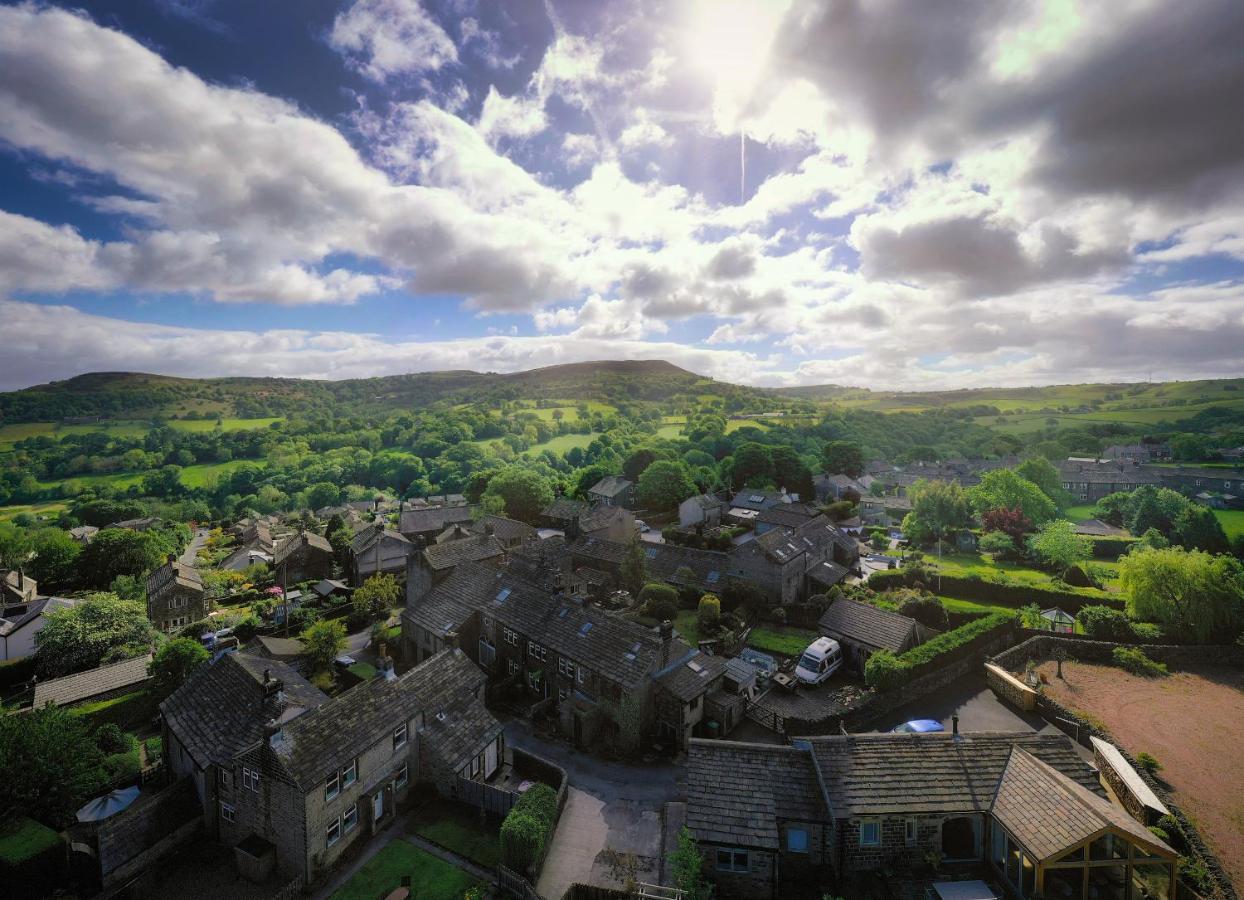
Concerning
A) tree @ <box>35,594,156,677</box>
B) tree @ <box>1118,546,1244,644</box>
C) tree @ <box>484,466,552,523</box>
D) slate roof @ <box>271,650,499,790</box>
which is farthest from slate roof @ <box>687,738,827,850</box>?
tree @ <box>484,466,552,523</box>

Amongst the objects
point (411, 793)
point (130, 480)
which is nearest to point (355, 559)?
point (411, 793)

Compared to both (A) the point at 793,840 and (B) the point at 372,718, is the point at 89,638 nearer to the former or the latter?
(B) the point at 372,718

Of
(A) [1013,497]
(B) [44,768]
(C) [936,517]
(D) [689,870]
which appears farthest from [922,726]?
(A) [1013,497]

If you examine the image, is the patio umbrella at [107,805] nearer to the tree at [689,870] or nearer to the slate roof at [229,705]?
the slate roof at [229,705]

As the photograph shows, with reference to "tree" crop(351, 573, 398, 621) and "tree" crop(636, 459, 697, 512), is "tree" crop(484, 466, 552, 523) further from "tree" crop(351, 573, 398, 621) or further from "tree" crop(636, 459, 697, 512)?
"tree" crop(351, 573, 398, 621)

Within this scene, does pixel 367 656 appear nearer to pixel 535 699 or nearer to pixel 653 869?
pixel 535 699

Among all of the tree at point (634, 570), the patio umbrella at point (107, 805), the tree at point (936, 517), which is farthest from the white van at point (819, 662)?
the tree at point (936, 517)
